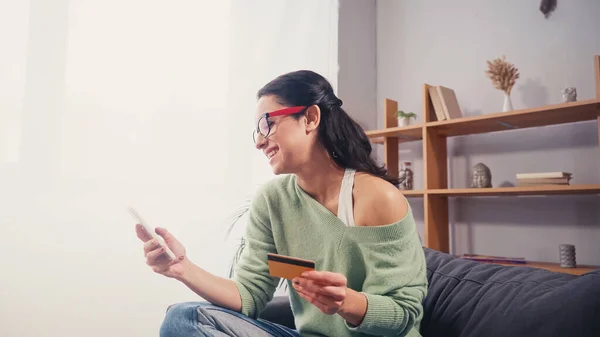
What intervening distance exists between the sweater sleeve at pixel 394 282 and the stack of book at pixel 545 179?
141 centimetres

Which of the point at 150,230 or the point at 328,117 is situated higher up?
the point at 328,117

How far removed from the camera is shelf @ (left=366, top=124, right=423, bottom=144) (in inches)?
106

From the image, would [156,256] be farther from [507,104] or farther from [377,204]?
[507,104]

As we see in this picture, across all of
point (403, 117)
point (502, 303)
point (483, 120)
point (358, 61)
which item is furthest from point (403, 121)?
point (502, 303)

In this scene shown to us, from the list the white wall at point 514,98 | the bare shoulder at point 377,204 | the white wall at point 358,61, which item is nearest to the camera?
the bare shoulder at point 377,204

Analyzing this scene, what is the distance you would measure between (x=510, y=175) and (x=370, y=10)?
1.54 meters

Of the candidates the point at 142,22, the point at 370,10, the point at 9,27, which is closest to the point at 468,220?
the point at 370,10

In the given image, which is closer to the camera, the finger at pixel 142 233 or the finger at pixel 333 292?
the finger at pixel 333 292

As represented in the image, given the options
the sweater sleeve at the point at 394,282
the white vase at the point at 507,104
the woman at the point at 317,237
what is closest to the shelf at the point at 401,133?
the white vase at the point at 507,104

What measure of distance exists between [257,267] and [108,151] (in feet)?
3.64

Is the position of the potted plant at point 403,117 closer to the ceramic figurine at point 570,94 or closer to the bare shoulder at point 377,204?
the ceramic figurine at point 570,94

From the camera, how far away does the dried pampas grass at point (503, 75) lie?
250 cm

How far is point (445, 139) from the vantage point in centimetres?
282

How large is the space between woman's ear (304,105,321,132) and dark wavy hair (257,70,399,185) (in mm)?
16
